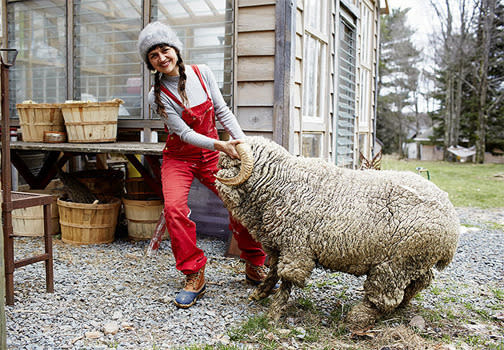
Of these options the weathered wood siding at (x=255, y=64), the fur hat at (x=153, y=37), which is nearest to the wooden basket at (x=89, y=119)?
the weathered wood siding at (x=255, y=64)

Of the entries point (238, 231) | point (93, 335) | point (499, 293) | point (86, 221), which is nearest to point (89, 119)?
point (86, 221)

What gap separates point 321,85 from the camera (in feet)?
20.4

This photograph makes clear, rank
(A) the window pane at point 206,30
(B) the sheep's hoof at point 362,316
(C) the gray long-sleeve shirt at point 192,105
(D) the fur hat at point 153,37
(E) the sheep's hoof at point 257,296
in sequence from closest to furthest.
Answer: (B) the sheep's hoof at point 362,316 → (D) the fur hat at point 153,37 → (C) the gray long-sleeve shirt at point 192,105 → (E) the sheep's hoof at point 257,296 → (A) the window pane at point 206,30

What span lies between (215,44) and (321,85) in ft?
6.04

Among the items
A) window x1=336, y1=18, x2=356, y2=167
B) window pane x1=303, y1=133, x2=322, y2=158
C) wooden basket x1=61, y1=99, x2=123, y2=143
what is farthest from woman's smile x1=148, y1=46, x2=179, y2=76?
window x1=336, y1=18, x2=356, y2=167

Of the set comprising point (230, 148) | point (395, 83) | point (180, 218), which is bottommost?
point (180, 218)

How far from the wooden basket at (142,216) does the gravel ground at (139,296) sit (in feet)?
0.46

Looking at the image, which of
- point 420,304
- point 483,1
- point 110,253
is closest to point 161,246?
point 110,253

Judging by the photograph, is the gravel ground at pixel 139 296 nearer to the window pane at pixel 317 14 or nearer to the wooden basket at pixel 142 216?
the wooden basket at pixel 142 216

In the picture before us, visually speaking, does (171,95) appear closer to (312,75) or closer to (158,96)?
(158,96)

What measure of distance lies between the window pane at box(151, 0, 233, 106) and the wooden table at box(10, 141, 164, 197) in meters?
1.10

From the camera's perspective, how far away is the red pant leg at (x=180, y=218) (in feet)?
10.9

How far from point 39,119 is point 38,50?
5.35 ft

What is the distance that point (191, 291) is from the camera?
3.37 metres
